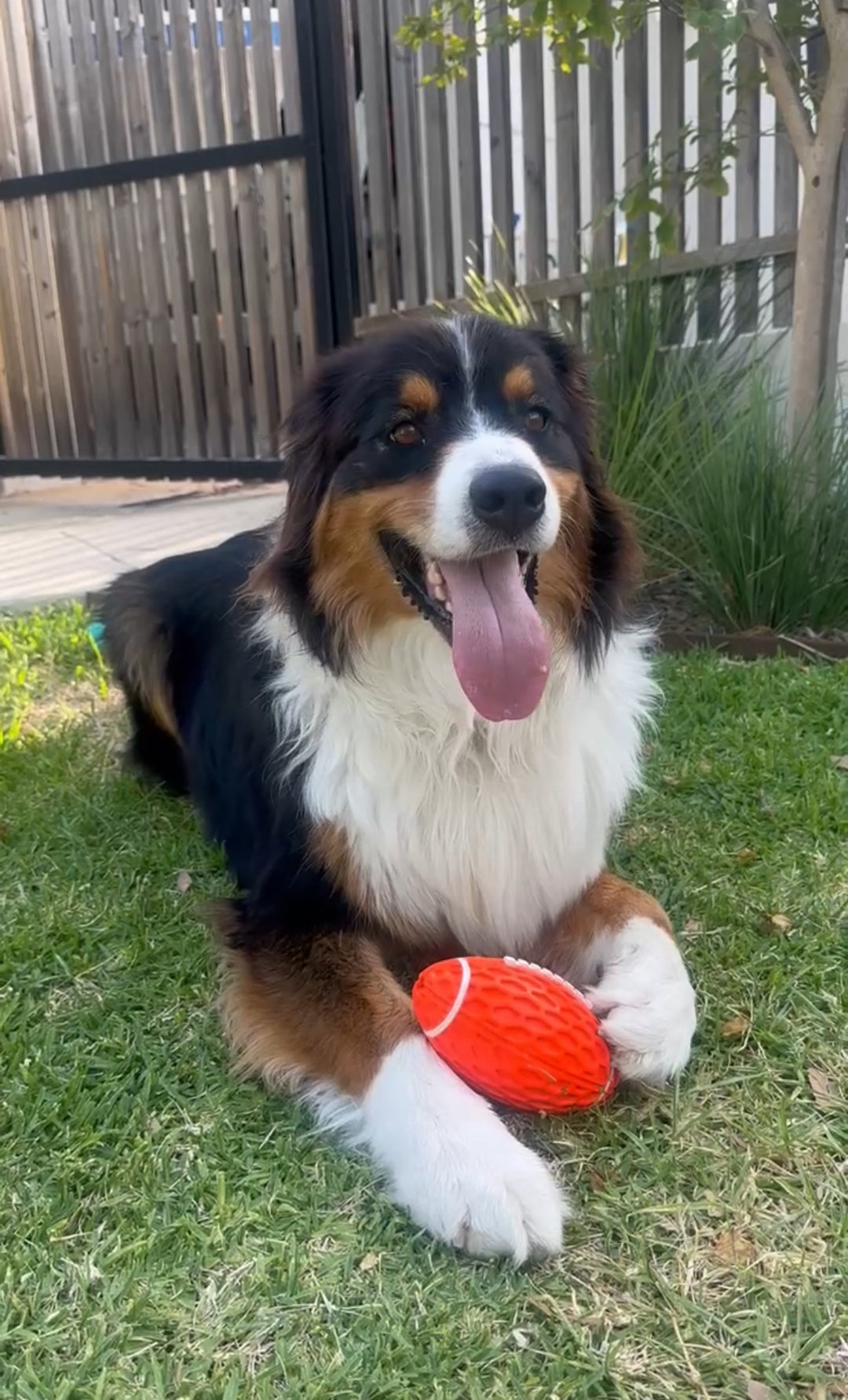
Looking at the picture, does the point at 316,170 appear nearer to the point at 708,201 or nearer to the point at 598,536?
the point at 708,201

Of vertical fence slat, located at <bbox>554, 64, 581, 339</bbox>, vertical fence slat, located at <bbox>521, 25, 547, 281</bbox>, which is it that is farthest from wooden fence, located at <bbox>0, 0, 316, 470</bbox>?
vertical fence slat, located at <bbox>554, 64, 581, 339</bbox>

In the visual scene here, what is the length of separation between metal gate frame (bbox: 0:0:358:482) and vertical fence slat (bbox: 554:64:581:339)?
166 cm

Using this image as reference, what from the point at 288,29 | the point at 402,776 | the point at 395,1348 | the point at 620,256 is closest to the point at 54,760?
the point at 402,776

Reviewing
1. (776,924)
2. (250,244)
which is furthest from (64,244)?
(776,924)

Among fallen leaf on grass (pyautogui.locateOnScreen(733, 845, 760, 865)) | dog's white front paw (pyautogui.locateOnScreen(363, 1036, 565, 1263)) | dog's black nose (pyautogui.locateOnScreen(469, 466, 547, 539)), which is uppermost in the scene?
dog's black nose (pyautogui.locateOnScreen(469, 466, 547, 539))

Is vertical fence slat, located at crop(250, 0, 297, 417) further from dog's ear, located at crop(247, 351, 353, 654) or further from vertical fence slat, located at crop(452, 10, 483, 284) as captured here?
dog's ear, located at crop(247, 351, 353, 654)

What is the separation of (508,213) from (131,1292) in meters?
6.57

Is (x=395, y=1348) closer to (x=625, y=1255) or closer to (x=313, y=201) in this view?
(x=625, y=1255)

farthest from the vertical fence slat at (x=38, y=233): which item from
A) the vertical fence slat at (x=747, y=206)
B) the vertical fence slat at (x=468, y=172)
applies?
→ the vertical fence slat at (x=747, y=206)

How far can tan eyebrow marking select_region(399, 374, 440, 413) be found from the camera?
8.68ft

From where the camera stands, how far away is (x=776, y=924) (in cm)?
283

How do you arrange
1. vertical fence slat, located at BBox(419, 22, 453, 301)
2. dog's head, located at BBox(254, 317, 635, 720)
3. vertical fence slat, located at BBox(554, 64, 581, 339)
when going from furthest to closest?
vertical fence slat, located at BBox(419, 22, 453, 301) → vertical fence slat, located at BBox(554, 64, 581, 339) → dog's head, located at BBox(254, 317, 635, 720)

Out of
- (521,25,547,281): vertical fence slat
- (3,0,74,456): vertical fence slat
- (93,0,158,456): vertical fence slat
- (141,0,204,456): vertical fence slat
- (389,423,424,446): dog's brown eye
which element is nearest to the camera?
(389,423,424,446): dog's brown eye

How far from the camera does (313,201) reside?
25.2 feet
